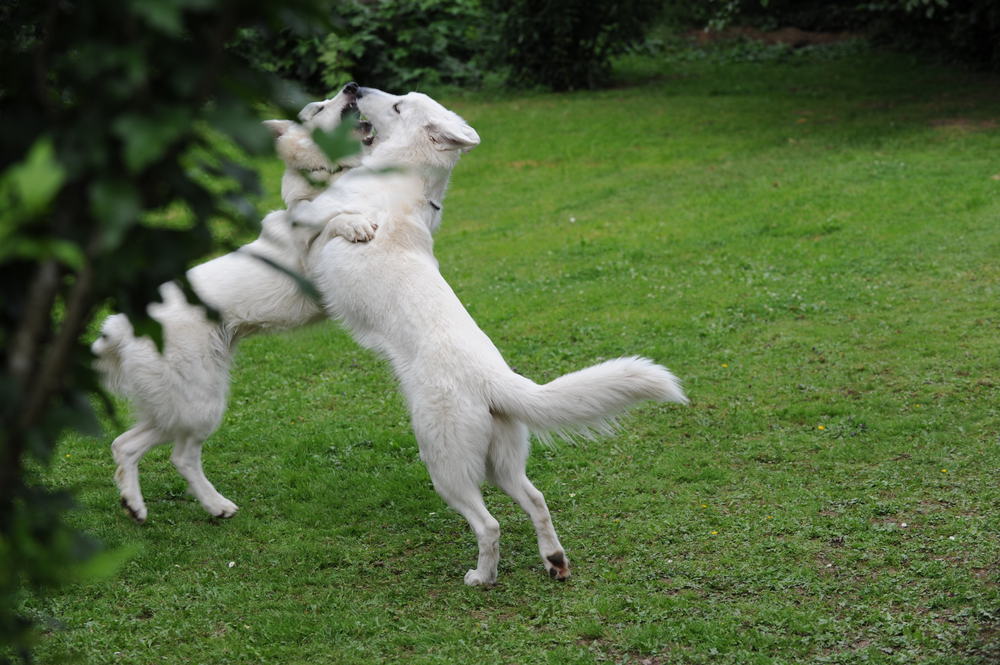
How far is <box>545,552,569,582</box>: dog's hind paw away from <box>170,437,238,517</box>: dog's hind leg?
1861 millimetres

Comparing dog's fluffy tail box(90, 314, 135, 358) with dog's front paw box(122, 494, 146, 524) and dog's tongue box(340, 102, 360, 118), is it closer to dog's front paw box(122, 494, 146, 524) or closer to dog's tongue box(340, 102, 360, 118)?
dog's front paw box(122, 494, 146, 524)

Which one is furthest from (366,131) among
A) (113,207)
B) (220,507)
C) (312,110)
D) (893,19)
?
(893,19)

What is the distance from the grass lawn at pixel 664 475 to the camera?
13.7 ft

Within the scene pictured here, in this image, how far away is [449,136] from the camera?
5.35 m

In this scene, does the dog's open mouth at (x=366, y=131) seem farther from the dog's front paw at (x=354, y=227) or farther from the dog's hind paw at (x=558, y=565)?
the dog's hind paw at (x=558, y=565)

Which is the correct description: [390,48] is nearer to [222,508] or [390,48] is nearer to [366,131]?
[366,131]

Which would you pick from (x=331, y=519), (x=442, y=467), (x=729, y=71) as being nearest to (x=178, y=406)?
(x=331, y=519)

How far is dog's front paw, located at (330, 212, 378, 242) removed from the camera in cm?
505

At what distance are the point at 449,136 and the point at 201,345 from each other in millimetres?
1688

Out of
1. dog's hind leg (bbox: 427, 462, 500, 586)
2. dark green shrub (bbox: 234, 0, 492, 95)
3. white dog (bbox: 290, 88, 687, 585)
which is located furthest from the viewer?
dark green shrub (bbox: 234, 0, 492, 95)

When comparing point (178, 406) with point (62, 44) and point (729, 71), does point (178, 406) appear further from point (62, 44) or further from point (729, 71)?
point (729, 71)

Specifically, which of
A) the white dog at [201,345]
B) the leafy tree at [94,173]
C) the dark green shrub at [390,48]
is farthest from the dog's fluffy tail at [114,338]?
the dark green shrub at [390,48]

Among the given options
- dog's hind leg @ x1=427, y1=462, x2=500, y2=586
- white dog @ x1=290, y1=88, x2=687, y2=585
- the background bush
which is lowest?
dog's hind leg @ x1=427, y1=462, x2=500, y2=586

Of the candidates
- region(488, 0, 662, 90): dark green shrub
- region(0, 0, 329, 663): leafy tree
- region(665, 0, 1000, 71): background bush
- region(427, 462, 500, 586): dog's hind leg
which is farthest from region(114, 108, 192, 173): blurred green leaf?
region(488, 0, 662, 90): dark green shrub
